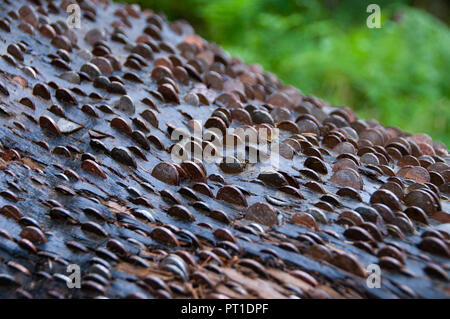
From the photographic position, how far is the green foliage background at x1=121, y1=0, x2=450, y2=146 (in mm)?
3857

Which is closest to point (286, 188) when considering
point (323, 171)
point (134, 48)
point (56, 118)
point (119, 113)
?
point (323, 171)

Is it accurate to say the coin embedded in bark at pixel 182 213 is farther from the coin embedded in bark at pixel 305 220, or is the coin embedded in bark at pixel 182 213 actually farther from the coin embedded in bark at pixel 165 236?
the coin embedded in bark at pixel 305 220

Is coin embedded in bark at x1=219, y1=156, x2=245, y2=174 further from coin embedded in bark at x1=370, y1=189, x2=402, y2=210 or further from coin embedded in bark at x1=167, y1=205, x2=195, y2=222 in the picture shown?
coin embedded in bark at x1=370, y1=189, x2=402, y2=210

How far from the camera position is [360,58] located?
13.0 feet

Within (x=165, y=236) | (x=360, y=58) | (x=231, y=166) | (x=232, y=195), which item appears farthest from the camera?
(x=360, y=58)

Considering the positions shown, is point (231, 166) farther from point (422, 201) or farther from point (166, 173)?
point (422, 201)

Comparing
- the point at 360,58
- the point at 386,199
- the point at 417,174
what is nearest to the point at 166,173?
the point at 386,199

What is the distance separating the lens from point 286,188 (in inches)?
46.3

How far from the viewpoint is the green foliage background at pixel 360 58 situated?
3857mm

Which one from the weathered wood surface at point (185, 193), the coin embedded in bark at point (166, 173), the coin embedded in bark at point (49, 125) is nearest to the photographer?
the weathered wood surface at point (185, 193)

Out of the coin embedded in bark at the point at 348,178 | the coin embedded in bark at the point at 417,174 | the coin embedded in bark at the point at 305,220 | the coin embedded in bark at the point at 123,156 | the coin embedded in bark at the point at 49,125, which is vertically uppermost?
the coin embedded in bark at the point at 49,125

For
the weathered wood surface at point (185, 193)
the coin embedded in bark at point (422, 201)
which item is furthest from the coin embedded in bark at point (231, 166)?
the coin embedded in bark at point (422, 201)
